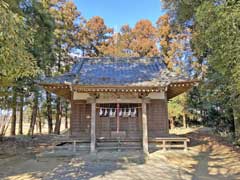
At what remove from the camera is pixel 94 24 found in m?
23.7

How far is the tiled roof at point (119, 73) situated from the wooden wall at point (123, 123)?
1243 mm

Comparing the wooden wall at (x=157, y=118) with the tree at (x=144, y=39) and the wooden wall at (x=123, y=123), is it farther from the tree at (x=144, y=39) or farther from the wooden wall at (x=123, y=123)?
the tree at (x=144, y=39)

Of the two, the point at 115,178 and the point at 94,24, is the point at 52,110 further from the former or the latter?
the point at 115,178

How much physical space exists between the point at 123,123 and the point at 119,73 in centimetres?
237

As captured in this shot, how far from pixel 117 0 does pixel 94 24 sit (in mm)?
5068

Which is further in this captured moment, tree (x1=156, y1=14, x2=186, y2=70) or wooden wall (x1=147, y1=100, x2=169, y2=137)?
tree (x1=156, y1=14, x2=186, y2=70)

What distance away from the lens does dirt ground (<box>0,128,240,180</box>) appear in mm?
6141

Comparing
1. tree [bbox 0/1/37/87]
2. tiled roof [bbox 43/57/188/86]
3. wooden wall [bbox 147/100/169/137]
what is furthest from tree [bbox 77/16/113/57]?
tree [bbox 0/1/37/87]

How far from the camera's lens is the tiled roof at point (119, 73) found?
933 centimetres

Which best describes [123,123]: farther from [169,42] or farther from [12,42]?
[169,42]

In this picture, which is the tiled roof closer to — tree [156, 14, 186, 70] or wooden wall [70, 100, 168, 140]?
wooden wall [70, 100, 168, 140]

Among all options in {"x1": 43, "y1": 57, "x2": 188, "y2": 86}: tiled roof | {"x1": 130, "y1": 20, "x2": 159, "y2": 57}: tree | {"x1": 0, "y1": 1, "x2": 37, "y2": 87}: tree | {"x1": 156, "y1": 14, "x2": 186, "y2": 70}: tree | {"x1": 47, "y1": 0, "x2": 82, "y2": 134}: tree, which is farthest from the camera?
{"x1": 130, "y1": 20, "x2": 159, "y2": 57}: tree

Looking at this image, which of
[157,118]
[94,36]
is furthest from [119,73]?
[94,36]

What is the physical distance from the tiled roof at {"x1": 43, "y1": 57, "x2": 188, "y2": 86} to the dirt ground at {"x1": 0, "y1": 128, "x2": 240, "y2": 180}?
278 centimetres
